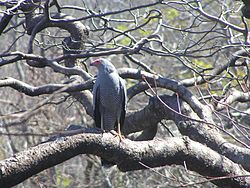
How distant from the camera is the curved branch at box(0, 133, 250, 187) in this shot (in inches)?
136

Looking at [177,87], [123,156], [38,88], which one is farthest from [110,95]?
[123,156]

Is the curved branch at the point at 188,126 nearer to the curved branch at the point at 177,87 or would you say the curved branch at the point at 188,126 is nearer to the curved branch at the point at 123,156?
the curved branch at the point at 177,87

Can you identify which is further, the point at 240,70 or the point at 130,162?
the point at 240,70

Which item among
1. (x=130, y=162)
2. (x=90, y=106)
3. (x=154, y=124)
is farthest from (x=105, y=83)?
(x=130, y=162)

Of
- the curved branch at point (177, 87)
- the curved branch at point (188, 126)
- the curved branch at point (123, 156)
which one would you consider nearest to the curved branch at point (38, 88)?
the curved branch at point (177, 87)

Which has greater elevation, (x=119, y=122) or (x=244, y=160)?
(x=119, y=122)

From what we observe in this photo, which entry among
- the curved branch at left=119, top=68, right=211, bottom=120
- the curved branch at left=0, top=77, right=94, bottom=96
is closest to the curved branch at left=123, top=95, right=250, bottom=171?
the curved branch at left=119, top=68, right=211, bottom=120

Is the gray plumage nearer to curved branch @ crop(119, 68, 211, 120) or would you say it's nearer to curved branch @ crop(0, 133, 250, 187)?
curved branch @ crop(119, 68, 211, 120)

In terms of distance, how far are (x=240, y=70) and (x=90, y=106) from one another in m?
4.33

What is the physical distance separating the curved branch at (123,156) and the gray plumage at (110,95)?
6.20ft

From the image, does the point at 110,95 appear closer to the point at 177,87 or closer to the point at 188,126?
the point at 177,87

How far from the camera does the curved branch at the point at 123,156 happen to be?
3.45 meters

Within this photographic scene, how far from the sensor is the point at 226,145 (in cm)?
479

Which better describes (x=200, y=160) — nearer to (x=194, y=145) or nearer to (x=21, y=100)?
(x=194, y=145)
